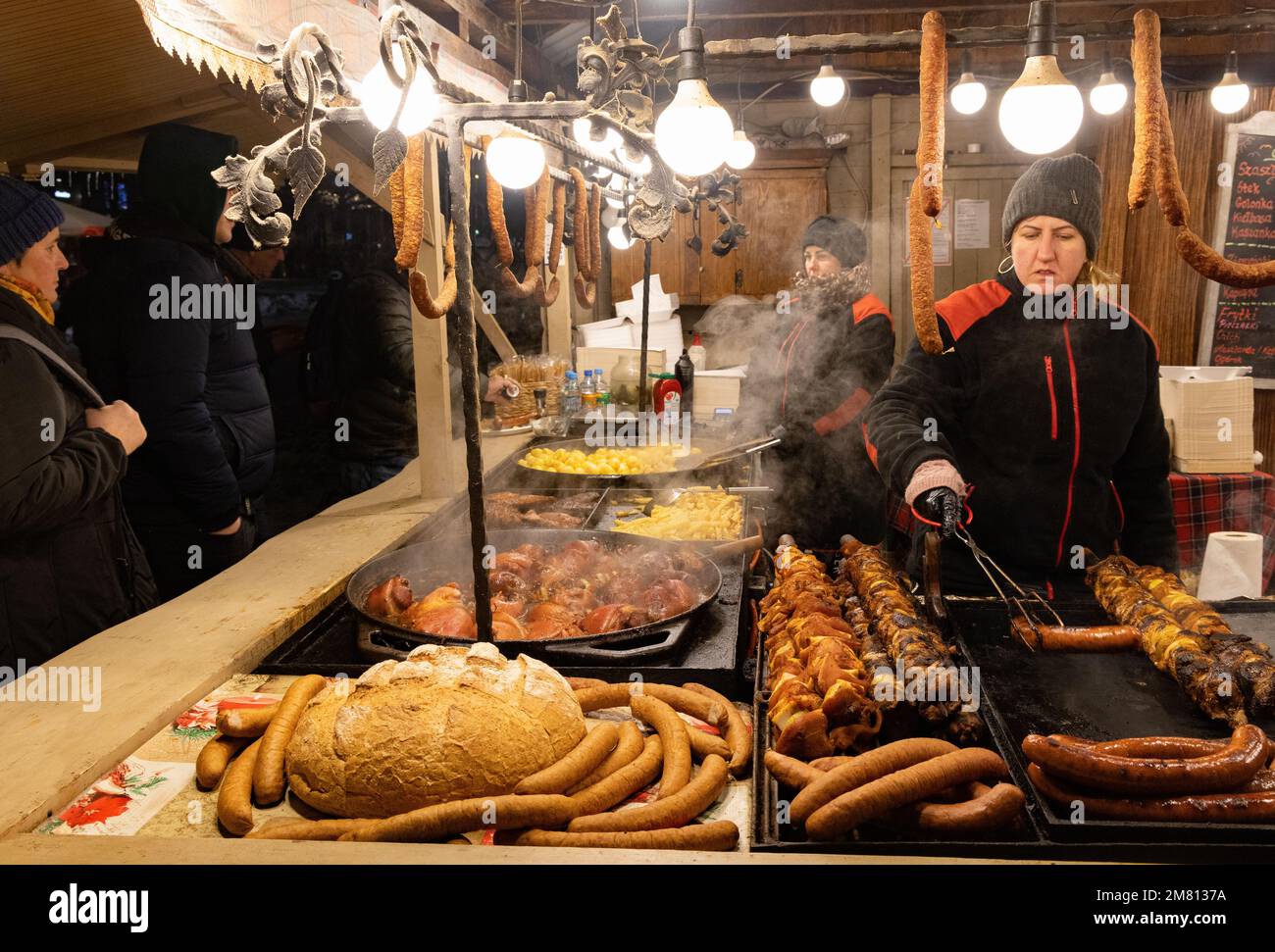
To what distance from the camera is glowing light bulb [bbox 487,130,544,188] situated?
3102 millimetres

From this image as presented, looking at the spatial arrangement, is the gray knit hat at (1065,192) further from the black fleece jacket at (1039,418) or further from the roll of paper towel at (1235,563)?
the roll of paper towel at (1235,563)

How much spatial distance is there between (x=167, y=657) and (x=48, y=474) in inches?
30.8

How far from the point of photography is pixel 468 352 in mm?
2455

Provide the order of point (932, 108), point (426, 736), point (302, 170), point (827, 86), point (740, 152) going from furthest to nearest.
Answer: point (827, 86), point (740, 152), point (302, 170), point (932, 108), point (426, 736)

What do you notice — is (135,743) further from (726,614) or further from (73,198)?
(73,198)

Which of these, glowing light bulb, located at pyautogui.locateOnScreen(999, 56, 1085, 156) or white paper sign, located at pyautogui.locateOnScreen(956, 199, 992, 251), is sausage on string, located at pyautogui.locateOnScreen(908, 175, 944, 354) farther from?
white paper sign, located at pyautogui.locateOnScreen(956, 199, 992, 251)

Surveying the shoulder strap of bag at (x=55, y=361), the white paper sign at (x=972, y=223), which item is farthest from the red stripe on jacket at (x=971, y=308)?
the white paper sign at (x=972, y=223)

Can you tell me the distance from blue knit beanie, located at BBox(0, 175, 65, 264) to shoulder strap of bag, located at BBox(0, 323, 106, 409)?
1.09 ft

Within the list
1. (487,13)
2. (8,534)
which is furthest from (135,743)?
(487,13)

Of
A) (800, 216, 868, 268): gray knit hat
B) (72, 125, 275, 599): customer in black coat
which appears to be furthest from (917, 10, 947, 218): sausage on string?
(800, 216, 868, 268): gray knit hat

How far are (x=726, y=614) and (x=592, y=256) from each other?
10.4ft

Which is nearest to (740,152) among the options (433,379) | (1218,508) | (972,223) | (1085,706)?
(433,379)

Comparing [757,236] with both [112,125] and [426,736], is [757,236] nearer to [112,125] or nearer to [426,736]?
[112,125]

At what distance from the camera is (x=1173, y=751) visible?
5.90 feet
